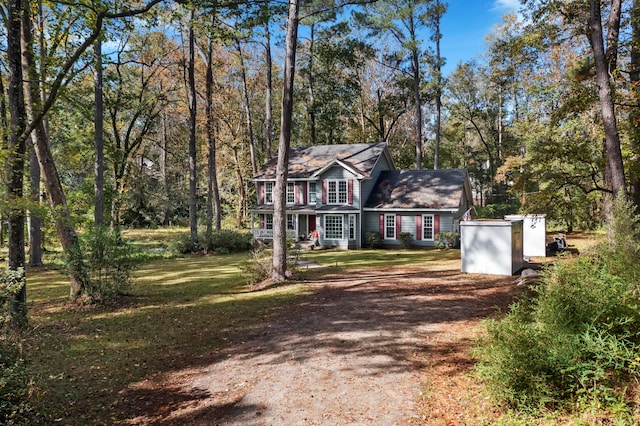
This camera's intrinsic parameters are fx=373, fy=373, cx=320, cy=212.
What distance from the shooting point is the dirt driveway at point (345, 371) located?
4.57 meters

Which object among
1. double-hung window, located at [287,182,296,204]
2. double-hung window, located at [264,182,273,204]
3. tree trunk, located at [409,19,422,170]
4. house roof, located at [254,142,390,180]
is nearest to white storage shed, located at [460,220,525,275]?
house roof, located at [254,142,390,180]

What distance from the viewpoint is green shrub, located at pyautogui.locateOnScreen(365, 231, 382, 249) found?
82.1ft

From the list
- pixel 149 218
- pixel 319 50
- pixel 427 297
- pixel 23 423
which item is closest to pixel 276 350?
pixel 23 423

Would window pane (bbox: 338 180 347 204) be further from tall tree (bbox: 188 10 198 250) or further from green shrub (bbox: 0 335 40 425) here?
green shrub (bbox: 0 335 40 425)

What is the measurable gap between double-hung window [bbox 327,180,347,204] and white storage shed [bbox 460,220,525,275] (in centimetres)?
1318

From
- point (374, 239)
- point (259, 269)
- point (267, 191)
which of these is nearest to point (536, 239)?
point (374, 239)

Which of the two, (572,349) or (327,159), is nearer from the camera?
(572,349)

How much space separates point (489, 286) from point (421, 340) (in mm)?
5466

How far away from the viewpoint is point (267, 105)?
91.7 ft

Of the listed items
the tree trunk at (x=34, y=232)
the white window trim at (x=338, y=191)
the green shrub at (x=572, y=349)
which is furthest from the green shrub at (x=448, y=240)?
the tree trunk at (x=34, y=232)

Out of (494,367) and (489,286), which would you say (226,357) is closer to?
(494,367)

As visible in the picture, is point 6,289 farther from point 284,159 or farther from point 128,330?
point 284,159

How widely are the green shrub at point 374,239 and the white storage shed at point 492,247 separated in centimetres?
1144

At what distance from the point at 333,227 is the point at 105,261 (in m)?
16.8
